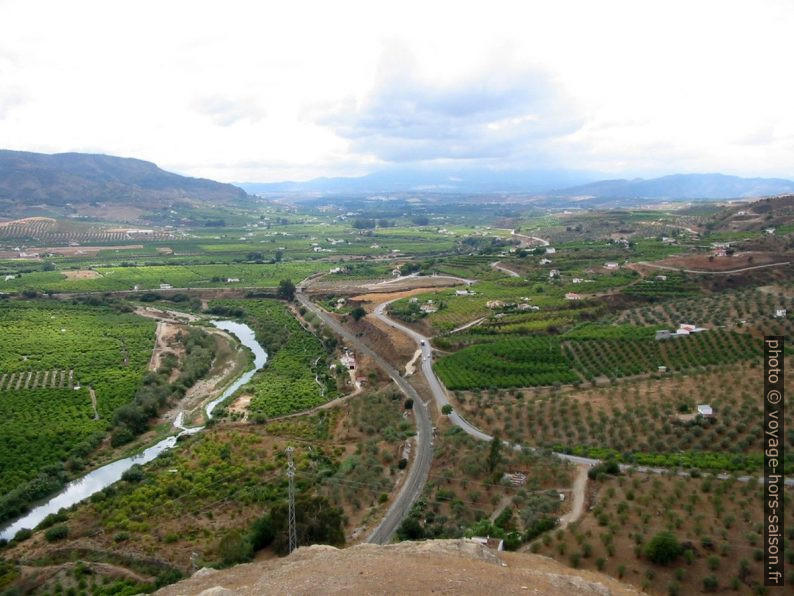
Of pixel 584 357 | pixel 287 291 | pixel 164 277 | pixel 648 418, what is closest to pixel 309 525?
pixel 648 418

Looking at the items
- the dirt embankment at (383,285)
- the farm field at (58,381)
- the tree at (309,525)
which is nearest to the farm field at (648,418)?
the tree at (309,525)

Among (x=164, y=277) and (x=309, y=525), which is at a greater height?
(x=164, y=277)

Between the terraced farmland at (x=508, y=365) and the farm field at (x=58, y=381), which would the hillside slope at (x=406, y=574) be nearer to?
the farm field at (x=58, y=381)

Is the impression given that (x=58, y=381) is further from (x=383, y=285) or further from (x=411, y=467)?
(x=383, y=285)

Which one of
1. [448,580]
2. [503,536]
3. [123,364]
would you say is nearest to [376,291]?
[123,364]

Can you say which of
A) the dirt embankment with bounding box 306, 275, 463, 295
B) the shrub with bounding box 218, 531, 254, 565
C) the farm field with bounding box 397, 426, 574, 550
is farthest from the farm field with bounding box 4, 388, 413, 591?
the dirt embankment with bounding box 306, 275, 463, 295
